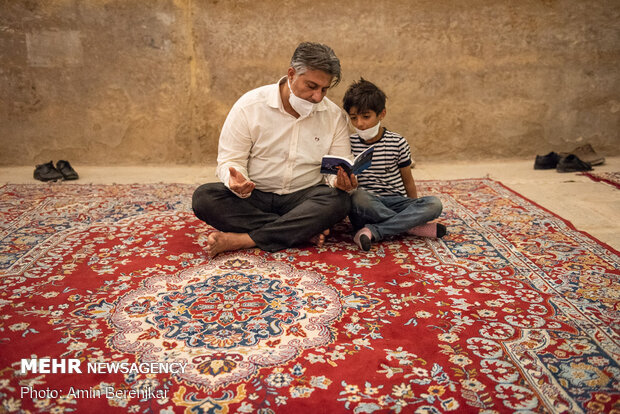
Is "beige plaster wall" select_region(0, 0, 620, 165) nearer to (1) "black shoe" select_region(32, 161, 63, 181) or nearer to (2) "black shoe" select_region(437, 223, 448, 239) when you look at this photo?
(1) "black shoe" select_region(32, 161, 63, 181)

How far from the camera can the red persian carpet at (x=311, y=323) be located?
163cm

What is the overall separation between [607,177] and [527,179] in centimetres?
72

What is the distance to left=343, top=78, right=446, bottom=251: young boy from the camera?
3029mm

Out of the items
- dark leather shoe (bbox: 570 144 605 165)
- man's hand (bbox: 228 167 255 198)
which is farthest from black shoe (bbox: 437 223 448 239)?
dark leather shoe (bbox: 570 144 605 165)

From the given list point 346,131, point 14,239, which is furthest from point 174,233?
point 346,131

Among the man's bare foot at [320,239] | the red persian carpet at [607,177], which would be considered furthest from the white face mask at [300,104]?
the red persian carpet at [607,177]

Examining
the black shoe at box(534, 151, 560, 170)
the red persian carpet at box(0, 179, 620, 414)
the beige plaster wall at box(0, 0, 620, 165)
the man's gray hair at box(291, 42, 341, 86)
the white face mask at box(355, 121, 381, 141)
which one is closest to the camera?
the red persian carpet at box(0, 179, 620, 414)

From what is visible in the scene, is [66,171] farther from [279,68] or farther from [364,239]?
[364,239]

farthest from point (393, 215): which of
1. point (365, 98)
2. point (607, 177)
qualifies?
point (607, 177)

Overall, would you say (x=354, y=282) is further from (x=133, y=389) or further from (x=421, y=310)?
(x=133, y=389)

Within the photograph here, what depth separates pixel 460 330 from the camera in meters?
2.03

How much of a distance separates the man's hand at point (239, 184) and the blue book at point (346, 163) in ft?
1.47

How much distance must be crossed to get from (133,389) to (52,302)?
910 mm

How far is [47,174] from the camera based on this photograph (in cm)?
501
